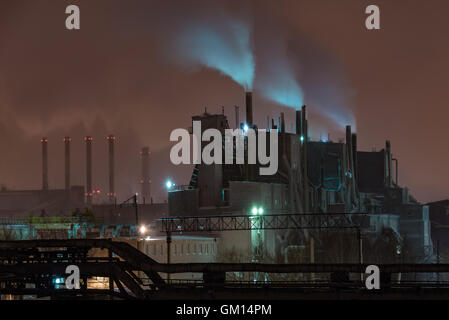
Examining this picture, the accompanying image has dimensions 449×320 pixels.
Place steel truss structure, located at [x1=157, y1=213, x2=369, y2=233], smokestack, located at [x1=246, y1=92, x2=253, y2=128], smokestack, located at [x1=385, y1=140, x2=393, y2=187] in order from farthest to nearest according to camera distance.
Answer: smokestack, located at [x1=385, y1=140, x2=393, y2=187]
smokestack, located at [x1=246, y1=92, x2=253, y2=128]
steel truss structure, located at [x1=157, y1=213, x2=369, y2=233]

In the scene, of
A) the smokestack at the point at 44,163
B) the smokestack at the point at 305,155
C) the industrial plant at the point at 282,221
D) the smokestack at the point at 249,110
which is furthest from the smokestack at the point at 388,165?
the smokestack at the point at 44,163

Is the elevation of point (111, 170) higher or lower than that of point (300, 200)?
higher

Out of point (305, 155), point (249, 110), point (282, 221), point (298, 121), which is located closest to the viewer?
point (282, 221)

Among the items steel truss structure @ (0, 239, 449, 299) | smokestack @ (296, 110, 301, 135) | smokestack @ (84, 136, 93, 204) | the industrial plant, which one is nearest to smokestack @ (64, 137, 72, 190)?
smokestack @ (84, 136, 93, 204)

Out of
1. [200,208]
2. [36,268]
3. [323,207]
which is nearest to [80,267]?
[36,268]

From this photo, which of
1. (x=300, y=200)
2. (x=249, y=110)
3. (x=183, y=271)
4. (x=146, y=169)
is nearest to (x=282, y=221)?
(x=300, y=200)

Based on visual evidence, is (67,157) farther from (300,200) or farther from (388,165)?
(300,200)

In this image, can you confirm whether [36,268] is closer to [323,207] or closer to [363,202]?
[323,207]

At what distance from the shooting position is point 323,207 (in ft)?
307

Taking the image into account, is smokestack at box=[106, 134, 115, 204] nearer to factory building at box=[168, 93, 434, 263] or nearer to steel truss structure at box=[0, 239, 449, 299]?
factory building at box=[168, 93, 434, 263]

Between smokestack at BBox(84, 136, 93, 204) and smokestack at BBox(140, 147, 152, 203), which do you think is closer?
smokestack at BBox(84, 136, 93, 204)

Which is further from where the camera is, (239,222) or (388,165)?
(388,165)

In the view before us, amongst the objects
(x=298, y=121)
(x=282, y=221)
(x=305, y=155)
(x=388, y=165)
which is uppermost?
(x=298, y=121)

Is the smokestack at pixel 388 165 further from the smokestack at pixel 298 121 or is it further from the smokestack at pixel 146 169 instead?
the smokestack at pixel 146 169
